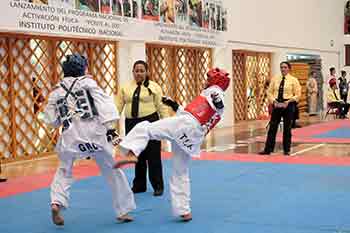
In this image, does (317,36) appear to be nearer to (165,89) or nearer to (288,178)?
(165,89)

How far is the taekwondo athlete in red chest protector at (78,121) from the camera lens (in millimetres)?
4039

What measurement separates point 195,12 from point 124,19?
2.97m

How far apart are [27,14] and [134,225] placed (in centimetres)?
512

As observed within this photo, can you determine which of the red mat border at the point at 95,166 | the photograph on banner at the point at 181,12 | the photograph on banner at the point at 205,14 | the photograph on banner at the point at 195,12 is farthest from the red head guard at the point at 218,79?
the photograph on banner at the point at 205,14

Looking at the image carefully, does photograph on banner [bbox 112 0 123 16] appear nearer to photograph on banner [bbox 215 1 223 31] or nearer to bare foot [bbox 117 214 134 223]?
photograph on banner [bbox 215 1 223 31]

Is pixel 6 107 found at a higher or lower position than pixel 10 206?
higher

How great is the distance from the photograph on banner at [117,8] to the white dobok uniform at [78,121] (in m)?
6.28

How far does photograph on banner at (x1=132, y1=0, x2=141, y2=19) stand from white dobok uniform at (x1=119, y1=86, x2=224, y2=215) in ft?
21.8

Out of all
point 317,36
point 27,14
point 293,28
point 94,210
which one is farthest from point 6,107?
point 317,36

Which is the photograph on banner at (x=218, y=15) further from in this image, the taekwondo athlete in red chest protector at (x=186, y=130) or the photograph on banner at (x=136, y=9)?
the taekwondo athlete in red chest protector at (x=186, y=130)

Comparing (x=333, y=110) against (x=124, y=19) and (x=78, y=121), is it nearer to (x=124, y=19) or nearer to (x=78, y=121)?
(x=124, y=19)

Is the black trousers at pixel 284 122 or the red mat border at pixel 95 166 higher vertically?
the black trousers at pixel 284 122

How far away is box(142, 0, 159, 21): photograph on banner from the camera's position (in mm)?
11047

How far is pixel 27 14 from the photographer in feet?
27.3
